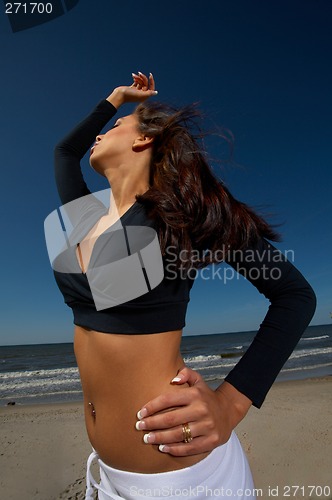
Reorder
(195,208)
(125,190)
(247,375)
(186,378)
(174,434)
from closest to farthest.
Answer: (174,434), (186,378), (247,375), (195,208), (125,190)

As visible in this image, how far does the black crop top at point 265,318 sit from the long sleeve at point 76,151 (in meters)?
0.60

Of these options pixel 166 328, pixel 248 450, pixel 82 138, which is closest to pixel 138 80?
pixel 82 138

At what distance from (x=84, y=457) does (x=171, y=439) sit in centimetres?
514

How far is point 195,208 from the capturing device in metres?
1.50

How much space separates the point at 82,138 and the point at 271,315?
1.55 meters

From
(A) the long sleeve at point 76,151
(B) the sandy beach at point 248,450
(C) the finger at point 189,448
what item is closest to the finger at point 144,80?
(A) the long sleeve at point 76,151

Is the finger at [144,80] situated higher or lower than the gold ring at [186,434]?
higher

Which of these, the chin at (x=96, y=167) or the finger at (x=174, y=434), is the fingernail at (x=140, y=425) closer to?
the finger at (x=174, y=434)

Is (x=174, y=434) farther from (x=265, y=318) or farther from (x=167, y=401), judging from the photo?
(x=265, y=318)

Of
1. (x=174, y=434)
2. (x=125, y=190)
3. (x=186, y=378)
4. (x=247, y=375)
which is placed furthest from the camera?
(x=125, y=190)

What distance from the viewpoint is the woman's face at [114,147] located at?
1767 mm

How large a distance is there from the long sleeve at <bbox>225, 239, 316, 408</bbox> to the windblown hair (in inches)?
4.0

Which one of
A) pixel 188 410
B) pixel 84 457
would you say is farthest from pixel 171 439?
pixel 84 457

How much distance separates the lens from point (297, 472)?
4574 millimetres
